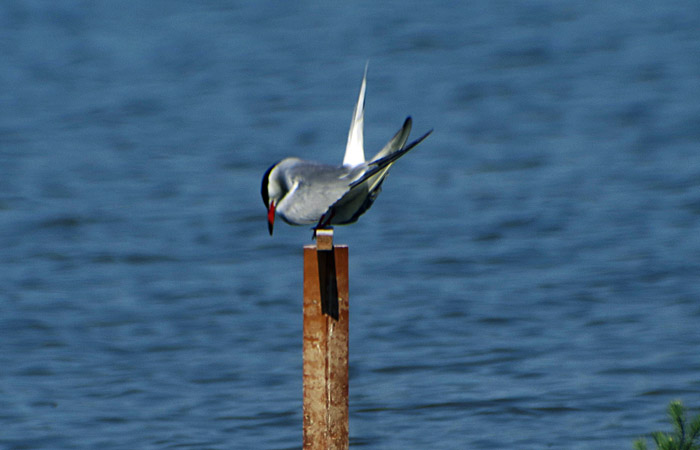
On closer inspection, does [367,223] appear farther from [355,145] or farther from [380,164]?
[380,164]

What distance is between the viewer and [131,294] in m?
11.6

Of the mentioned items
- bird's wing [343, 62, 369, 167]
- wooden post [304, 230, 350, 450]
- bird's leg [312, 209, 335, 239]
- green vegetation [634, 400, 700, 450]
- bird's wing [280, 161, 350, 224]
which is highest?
bird's wing [343, 62, 369, 167]

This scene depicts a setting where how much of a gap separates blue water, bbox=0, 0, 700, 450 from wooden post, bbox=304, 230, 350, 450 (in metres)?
2.44

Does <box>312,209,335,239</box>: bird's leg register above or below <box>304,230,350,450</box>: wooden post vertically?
above

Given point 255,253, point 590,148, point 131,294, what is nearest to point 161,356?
point 131,294

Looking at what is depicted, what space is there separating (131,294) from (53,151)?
6508mm

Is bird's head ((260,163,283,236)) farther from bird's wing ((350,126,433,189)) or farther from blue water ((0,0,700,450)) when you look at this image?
blue water ((0,0,700,450))

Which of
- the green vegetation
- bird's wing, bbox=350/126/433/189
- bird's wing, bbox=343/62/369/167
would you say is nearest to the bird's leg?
bird's wing, bbox=350/126/433/189

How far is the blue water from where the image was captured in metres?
8.31

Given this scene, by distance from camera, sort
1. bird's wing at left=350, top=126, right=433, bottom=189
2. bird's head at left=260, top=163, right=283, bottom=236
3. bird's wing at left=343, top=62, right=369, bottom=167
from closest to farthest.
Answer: bird's wing at left=350, top=126, right=433, bottom=189 < bird's head at left=260, top=163, right=283, bottom=236 < bird's wing at left=343, top=62, right=369, bottom=167

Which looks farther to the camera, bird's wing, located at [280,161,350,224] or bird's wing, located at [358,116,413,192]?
bird's wing, located at [358,116,413,192]

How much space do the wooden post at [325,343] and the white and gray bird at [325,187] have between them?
12 centimetres

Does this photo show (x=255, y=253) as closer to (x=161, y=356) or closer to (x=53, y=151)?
(x=161, y=356)

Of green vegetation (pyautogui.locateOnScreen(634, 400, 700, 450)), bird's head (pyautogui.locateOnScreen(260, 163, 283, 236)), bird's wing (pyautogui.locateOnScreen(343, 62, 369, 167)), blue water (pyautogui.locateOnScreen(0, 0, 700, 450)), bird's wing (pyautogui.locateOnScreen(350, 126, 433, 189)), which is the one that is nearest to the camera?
green vegetation (pyautogui.locateOnScreen(634, 400, 700, 450))
